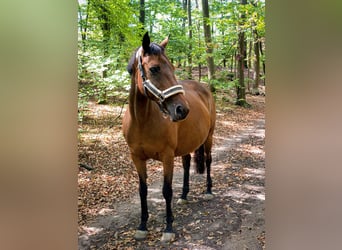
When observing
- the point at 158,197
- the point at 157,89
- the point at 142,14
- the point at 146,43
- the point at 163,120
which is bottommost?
the point at 158,197

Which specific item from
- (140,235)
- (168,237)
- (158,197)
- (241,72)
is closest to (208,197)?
(158,197)

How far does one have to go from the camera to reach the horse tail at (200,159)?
2.18 metres

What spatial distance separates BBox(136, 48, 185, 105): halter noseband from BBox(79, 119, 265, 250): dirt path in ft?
2.35

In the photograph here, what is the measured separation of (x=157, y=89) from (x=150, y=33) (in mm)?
555

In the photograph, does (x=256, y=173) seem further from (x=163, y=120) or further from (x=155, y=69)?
(x=155, y=69)

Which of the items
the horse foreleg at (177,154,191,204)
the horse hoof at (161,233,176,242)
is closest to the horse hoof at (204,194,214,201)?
the horse foreleg at (177,154,191,204)

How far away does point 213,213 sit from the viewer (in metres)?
1.87

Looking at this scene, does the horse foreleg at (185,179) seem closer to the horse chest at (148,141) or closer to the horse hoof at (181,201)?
the horse hoof at (181,201)

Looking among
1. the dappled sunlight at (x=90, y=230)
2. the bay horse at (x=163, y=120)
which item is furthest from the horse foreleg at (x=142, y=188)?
the dappled sunlight at (x=90, y=230)

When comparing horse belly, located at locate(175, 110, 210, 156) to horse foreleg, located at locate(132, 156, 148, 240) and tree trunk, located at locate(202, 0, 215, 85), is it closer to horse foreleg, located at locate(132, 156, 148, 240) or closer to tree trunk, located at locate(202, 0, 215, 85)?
horse foreleg, located at locate(132, 156, 148, 240)
